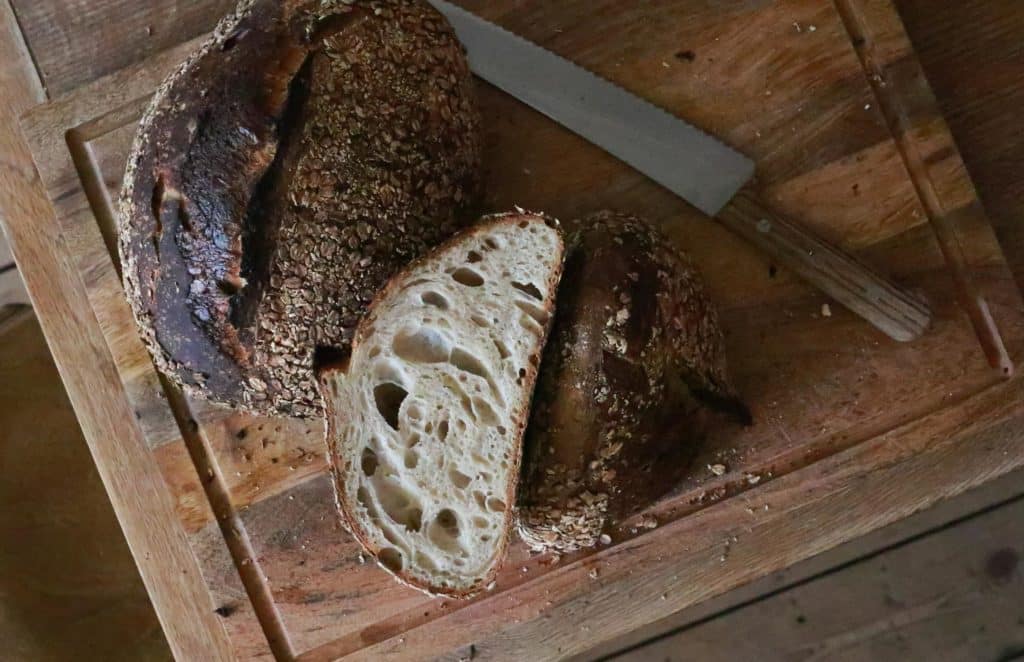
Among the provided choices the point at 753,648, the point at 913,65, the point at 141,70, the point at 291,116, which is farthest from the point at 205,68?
the point at 753,648

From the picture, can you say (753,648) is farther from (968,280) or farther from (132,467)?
(132,467)

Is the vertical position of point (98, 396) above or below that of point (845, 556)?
above

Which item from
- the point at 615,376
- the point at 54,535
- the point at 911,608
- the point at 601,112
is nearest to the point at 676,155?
the point at 601,112

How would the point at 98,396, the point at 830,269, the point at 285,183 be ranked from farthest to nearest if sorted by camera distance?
→ the point at 98,396 < the point at 830,269 < the point at 285,183

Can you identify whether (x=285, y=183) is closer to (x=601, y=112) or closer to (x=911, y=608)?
(x=601, y=112)

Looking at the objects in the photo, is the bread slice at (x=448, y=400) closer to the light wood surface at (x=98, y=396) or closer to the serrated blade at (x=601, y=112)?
the serrated blade at (x=601, y=112)

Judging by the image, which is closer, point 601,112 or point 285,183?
point 285,183

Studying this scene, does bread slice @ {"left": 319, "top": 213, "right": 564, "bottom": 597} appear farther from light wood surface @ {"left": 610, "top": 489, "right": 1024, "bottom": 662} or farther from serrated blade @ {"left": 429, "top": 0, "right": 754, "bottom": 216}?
light wood surface @ {"left": 610, "top": 489, "right": 1024, "bottom": 662}
